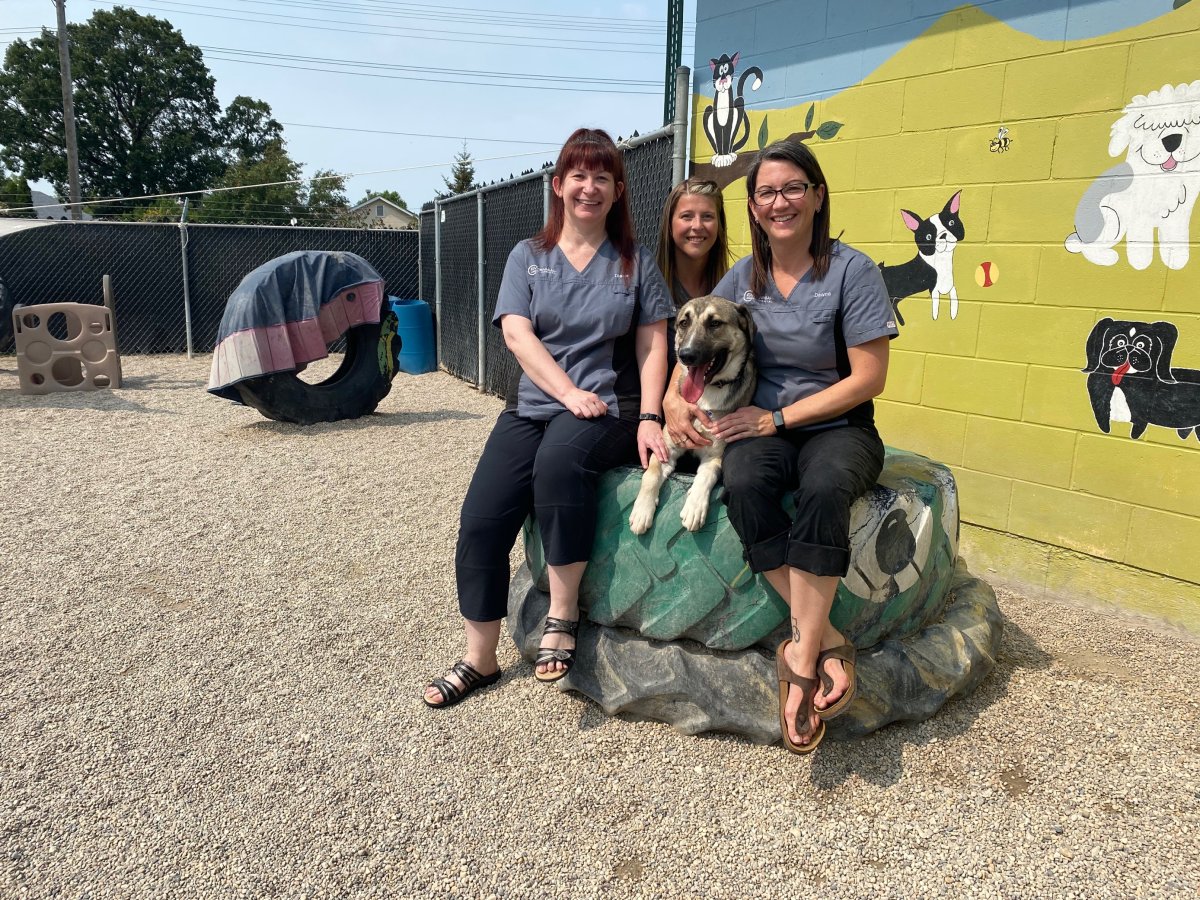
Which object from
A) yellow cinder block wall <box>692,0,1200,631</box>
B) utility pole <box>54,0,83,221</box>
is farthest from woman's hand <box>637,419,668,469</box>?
utility pole <box>54,0,83,221</box>

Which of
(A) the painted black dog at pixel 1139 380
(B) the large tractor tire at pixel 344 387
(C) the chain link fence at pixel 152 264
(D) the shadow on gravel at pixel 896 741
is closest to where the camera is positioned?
(D) the shadow on gravel at pixel 896 741

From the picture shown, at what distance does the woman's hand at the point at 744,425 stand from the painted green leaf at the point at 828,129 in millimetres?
2608

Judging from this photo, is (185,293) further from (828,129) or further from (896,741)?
(896,741)

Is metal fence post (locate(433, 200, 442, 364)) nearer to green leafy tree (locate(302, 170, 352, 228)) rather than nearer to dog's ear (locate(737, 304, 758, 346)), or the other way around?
dog's ear (locate(737, 304, 758, 346))

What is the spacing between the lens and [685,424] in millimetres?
2779

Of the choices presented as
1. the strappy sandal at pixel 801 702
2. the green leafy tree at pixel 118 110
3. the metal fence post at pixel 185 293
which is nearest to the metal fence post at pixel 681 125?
the strappy sandal at pixel 801 702

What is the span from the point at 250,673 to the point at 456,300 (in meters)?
8.29

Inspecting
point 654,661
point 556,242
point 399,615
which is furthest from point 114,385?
point 654,661

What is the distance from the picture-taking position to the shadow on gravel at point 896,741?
8.21 feet

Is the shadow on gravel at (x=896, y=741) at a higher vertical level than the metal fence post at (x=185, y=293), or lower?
lower

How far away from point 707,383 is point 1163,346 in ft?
7.24

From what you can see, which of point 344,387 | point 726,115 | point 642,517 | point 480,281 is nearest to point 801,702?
point 642,517

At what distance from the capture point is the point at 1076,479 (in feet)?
12.4

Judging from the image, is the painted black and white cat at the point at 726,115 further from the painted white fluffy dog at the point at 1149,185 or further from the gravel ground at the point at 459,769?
the gravel ground at the point at 459,769
